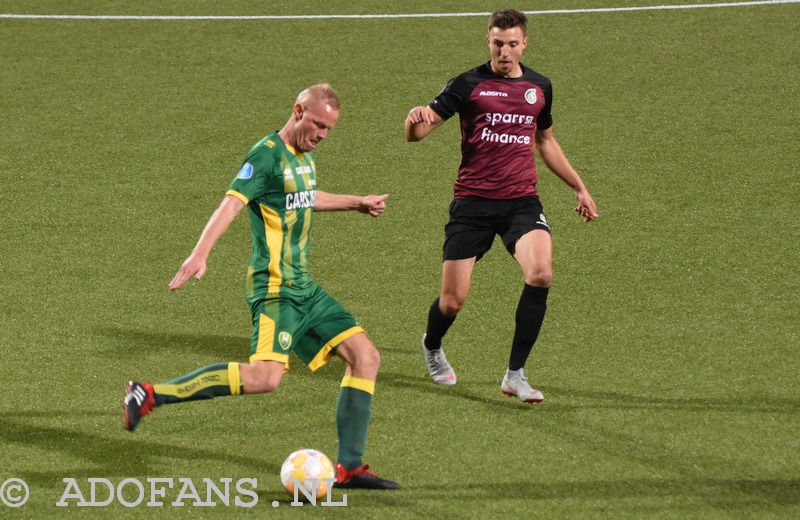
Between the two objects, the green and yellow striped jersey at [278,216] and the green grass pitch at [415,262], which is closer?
the green and yellow striped jersey at [278,216]

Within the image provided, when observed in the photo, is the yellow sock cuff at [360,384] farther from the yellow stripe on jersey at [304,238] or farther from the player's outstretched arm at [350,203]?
the player's outstretched arm at [350,203]

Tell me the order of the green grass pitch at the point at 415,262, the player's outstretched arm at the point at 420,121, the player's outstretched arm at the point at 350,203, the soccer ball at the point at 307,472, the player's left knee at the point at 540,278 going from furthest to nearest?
the player's left knee at the point at 540,278 → the player's outstretched arm at the point at 420,121 → the green grass pitch at the point at 415,262 → the player's outstretched arm at the point at 350,203 → the soccer ball at the point at 307,472

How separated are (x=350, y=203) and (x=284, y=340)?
2.95 feet

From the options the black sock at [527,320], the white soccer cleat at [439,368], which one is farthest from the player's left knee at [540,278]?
the white soccer cleat at [439,368]

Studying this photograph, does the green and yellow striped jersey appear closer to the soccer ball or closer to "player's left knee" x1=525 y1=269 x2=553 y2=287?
the soccer ball

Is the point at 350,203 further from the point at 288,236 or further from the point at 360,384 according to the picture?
the point at 360,384

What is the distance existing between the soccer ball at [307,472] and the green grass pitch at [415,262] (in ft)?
0.42

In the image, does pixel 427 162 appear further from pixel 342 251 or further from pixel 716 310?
pixel 716 310

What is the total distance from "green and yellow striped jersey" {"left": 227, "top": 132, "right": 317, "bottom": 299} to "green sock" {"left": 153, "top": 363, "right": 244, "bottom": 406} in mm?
451

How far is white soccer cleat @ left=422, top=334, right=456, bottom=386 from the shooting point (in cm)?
865

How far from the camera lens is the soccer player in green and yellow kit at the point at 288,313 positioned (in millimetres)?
6801

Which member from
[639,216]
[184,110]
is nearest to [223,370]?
[639,216]

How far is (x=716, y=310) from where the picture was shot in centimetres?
1001

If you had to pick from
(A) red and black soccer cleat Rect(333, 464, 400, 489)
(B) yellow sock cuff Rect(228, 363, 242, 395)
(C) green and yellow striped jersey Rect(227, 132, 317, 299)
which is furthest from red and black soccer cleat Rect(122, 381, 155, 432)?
(A) red and black soccer cleat Rect(333, 464, 400, 489)
